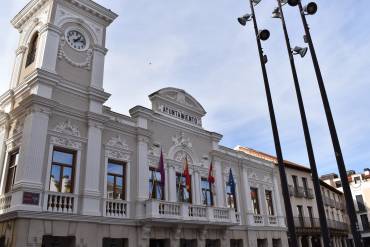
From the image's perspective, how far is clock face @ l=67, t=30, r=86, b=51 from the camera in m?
16.8

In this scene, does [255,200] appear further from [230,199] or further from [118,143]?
[118,143]

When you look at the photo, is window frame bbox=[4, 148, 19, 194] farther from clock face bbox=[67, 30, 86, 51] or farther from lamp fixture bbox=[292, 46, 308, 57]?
lamp fixture bbox=[292, 46, 308, 57]

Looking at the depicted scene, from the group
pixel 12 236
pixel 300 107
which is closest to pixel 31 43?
pixel 12 236

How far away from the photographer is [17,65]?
57.0ft

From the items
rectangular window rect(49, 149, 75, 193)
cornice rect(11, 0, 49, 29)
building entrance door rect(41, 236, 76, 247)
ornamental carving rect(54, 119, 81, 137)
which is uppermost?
cornice rect(11, 0, 49, 29)

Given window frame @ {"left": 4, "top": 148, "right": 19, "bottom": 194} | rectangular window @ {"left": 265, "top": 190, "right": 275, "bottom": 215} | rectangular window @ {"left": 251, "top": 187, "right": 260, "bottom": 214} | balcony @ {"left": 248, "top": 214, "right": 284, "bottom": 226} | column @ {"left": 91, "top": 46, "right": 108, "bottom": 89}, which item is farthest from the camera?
rectangular window @ {"left": 265, "top": 190, "right": 275, "bottom": 215}

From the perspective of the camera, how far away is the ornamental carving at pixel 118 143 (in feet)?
54.3

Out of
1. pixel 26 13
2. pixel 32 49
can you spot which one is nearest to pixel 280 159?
pixel 32 49

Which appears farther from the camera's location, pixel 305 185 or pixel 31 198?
pixel 305 185

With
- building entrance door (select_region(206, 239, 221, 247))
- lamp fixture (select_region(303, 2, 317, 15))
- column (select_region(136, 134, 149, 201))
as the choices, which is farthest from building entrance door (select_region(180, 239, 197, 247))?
lamp fixture (select_region(303, 2, 317, 15))

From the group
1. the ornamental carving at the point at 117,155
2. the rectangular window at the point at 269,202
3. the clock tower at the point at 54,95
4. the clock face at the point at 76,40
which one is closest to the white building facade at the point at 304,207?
the rectangular window at the point at 269,202

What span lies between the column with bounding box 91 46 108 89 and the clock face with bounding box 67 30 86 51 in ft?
2.16

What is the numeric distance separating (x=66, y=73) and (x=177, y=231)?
8961 millimetres

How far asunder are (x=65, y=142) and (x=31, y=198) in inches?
109
